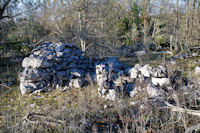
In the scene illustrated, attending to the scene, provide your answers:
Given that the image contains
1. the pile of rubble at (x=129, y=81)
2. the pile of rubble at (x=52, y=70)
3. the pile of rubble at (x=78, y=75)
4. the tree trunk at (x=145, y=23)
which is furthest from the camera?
the tree trunk at (x=145, y=23)

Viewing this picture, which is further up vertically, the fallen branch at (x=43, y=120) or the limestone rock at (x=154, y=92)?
the limestone rock at (x=154, y=92)

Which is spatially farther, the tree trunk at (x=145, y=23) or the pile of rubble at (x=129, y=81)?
the tree trunk at (x=145, y=23)

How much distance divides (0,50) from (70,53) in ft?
17.3

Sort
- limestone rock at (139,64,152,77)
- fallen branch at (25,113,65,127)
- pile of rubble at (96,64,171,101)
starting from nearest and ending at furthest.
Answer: fallen branch at (25,113,65,127) → pile of rubble at (96,64,171,101) → limestone rock at (139,64,152,77)

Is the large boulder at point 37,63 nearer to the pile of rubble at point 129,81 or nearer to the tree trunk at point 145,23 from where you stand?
the pile of rubble at point 129,81

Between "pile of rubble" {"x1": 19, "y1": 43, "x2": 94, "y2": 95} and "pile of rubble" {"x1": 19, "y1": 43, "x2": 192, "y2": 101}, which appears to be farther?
"pile of rubble" {"x1": 19, "y1": 43, "x2": 94, "y2": 95}

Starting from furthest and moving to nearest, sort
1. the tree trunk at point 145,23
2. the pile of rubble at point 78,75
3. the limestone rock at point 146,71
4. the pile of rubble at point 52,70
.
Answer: the tree trunk at point 145,23 < the pile of rubble at point 52,70 < the limestone rock at point 146,71 < the pile of rubble at point 78,75

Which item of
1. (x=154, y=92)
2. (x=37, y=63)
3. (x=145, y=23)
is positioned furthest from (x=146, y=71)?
(x=145, y=23)

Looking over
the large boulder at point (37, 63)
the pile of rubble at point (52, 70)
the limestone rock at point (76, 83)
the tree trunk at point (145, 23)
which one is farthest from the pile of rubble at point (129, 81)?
the tree trunk at point (145, 23)

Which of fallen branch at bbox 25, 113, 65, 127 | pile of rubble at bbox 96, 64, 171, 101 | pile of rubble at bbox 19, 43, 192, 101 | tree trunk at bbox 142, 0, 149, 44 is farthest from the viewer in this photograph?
tree trunk at bbox 142, 0, 149, 44

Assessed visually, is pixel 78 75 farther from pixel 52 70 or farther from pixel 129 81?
pixel 129 81

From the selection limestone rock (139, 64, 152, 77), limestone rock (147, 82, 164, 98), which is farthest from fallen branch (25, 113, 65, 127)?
limestone rock (139, 64, 152, 77)

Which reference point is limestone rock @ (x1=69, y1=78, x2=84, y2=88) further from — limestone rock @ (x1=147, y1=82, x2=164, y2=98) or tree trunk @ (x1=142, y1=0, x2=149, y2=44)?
tree trunk @ (x1=142, y1=0, x2=149, y2=44)

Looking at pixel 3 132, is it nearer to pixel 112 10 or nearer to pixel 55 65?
pixel 55 65
